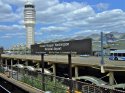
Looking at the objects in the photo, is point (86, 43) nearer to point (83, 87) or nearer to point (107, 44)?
point (107, 44)

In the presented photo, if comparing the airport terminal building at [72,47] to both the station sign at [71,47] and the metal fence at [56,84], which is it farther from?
the metal fence at [56,84]

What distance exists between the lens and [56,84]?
2289 centimetres

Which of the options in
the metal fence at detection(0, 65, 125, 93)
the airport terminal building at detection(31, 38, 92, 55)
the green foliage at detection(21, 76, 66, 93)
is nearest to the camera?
the metal fence at detection(0, 65, 125, 93)

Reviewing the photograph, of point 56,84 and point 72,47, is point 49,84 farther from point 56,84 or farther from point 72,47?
point 72,47

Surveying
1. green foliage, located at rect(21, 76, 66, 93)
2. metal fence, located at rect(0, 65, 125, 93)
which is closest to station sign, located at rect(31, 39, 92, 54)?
metal fence, located at rect(0, 65, 125, 93)

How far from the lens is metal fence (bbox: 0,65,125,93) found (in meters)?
17.2

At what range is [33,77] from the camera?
30.5m

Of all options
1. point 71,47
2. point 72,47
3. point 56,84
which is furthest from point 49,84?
point 71,47

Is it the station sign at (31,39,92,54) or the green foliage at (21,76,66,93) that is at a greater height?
the station sign at (31,39,92,54)

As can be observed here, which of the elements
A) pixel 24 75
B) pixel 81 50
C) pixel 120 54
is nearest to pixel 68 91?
pixel 24 75

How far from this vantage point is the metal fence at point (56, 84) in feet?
56.4

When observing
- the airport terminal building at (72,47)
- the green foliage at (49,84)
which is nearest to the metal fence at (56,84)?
the green foliage at (49,84)

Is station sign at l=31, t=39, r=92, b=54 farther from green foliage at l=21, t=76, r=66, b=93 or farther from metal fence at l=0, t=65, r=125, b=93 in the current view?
green foliage at l=21, t=76, r=66, b=93

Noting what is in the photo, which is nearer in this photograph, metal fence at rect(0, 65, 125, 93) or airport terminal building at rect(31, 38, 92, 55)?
metal fence at rect(0, 65, 125, 93)
